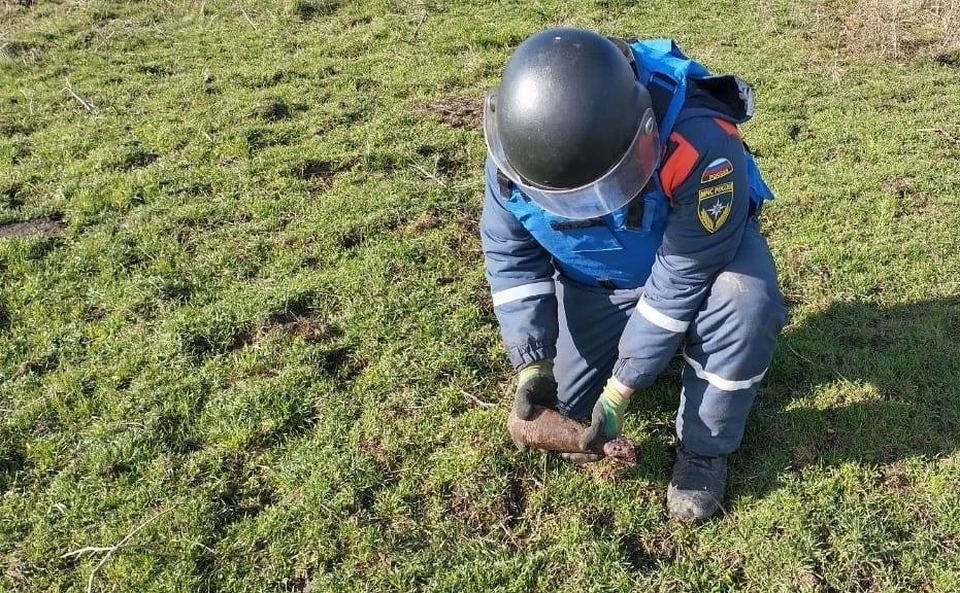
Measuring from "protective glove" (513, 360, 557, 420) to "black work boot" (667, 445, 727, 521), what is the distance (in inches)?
23.2

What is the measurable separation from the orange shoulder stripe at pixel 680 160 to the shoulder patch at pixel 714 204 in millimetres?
87

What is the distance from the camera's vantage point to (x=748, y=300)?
8.93 feet

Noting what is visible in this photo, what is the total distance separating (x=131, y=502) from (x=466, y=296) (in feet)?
6.42

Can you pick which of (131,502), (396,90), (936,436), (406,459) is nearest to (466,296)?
(406,459)

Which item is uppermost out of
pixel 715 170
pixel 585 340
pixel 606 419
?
pixel 715 170

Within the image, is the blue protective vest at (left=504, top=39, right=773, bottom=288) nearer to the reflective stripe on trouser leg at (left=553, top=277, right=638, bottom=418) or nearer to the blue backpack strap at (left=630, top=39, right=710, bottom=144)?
the blue backpack strap at (left=630, top=39, right=710, bottom=144)

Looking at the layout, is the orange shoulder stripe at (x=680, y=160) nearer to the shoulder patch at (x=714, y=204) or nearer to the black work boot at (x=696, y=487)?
the shoulder patch at (x=714, y=204)

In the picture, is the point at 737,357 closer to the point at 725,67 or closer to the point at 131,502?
the point at 131,502

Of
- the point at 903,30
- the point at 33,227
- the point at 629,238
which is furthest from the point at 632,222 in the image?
the point at 903,30

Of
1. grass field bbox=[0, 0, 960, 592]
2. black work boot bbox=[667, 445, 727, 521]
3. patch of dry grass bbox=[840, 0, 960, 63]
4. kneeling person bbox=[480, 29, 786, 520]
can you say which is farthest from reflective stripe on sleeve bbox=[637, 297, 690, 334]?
patch of dry grass bbox=[840, 0, 960, 63]

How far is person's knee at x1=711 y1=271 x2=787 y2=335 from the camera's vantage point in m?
2.73

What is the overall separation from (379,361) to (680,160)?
75.3 inches

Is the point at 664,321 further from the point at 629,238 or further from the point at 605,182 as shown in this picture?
the point at 605,182

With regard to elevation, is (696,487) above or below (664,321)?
below
